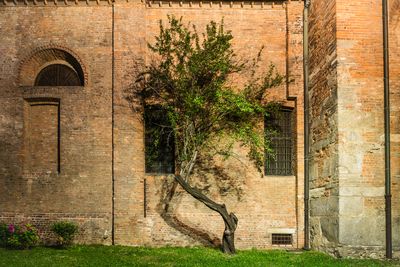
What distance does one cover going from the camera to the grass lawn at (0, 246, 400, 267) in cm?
981

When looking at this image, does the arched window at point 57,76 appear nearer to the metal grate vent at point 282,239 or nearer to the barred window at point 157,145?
the barred window at point 157,145

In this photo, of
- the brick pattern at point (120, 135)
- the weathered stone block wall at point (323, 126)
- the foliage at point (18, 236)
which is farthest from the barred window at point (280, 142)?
the foliage at point (18, 236)

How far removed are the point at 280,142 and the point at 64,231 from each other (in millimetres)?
6820

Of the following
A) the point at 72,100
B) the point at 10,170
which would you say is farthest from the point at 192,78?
the point at 10,170

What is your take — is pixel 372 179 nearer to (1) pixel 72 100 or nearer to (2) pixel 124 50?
(2) pixel 124 50

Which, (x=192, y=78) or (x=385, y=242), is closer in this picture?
(x=385, y=242)

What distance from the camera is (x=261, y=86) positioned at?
41.2 ft

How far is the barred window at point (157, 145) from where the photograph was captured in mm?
12828

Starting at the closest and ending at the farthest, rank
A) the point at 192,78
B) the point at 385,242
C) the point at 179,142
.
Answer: the point at 385,242 → the point at 192,78 → the point at 179,142

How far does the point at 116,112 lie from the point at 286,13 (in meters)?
5.98

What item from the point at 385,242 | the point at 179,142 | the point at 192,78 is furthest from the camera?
the point at 179,142

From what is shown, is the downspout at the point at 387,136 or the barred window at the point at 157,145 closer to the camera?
the downspout at the point at 387,136

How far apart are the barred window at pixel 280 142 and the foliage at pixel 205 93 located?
0.44 meters

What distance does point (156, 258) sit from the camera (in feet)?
34.4
